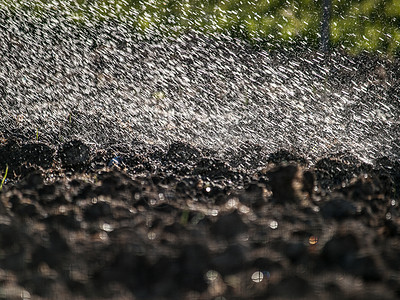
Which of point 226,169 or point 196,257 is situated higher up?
point 196,257

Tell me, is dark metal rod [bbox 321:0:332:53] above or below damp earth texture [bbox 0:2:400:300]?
below

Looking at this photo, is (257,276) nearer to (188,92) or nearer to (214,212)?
(214,212)

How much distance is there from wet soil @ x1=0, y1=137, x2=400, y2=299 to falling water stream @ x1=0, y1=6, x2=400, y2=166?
893mm

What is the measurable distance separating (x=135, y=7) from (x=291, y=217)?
175 inches

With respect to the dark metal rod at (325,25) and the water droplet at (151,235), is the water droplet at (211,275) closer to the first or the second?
the water droplet at (151,235)

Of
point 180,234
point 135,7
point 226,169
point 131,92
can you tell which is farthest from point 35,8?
point 180,234

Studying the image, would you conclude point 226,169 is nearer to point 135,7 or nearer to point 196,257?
point 196,257

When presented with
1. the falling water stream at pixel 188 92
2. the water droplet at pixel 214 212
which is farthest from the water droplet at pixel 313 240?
the falling water stream at pixel 188 92

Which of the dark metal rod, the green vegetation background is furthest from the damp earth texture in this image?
the green vegetation background

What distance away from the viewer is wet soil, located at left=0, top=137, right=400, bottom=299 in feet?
1.09

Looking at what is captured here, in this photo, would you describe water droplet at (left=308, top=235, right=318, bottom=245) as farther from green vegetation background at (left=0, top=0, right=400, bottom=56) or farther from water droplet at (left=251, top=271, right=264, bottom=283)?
green vegetation background at (left=0, top=0, right=400, bottom=56)

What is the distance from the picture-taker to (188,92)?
3.38m

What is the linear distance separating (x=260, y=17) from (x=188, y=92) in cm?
155

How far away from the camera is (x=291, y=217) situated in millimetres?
440
